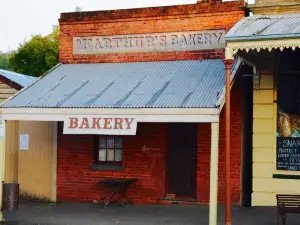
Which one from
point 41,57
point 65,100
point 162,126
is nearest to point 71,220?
point 65,100

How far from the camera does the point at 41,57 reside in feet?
122

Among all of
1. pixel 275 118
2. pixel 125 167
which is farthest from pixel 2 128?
pixel 275 118

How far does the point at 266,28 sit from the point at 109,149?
5798 mm

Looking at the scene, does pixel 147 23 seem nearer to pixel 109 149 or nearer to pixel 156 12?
pixel 156 12

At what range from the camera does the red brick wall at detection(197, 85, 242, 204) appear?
496 inches

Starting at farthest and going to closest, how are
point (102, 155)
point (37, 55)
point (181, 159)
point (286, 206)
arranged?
point (37, 55)
point (102, 155)
point (181, 159)
point (286, 206)

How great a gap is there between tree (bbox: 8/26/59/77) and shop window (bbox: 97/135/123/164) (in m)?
23.4

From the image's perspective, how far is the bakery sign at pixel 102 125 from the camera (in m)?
10.5

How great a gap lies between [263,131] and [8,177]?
23.3 feet

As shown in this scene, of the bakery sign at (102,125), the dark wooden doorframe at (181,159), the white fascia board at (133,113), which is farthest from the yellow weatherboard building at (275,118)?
the bakery sign at (102,125)

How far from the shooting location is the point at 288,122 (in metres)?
11.9

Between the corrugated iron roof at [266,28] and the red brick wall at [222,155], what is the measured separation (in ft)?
7.26

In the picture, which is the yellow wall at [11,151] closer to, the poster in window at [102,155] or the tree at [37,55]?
the poster in window at [102,155]

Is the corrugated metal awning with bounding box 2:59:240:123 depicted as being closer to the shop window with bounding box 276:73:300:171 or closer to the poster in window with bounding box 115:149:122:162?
the shop window with bounding box 276:73:300:171
